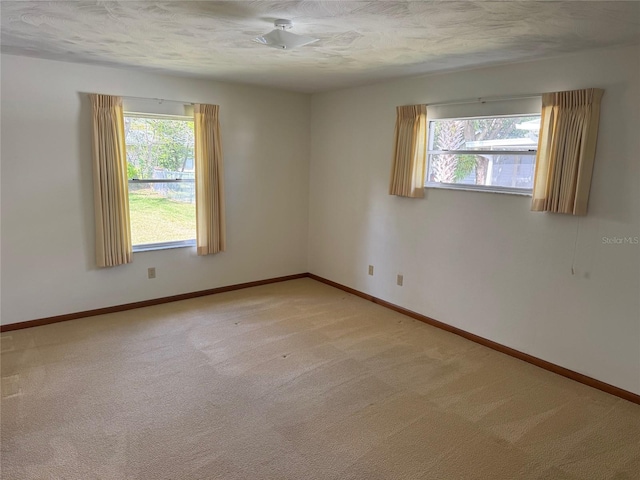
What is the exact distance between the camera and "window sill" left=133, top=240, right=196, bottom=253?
4.36 m

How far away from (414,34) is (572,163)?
1.46 m

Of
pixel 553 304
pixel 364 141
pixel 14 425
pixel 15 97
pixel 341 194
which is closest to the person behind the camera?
pixel 14 425

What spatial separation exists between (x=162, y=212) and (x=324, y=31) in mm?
2723

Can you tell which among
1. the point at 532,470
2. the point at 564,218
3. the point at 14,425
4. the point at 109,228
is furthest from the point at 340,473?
the point at 109,228

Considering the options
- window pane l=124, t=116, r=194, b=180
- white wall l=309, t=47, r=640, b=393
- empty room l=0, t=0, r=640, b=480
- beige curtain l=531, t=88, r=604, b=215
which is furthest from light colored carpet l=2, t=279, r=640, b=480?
window pane l=124, t=116, r=194, b=180

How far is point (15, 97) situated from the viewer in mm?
3498

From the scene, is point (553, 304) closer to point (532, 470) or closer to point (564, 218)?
point (564, 218)

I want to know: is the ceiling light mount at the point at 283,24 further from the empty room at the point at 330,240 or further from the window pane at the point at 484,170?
the window pane at the point at 484,170

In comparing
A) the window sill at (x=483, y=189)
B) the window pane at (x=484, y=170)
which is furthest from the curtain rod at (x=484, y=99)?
the window sill at (x=483, y=189)

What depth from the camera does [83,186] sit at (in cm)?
391

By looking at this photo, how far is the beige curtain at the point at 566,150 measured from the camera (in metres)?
2.93

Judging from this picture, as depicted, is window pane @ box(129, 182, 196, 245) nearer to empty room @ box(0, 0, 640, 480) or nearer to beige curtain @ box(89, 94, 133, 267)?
empty room @ box(0, 0, 640, 480)

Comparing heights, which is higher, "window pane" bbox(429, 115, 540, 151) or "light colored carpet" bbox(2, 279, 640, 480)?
"window pane" bbox(429, 115, 540, 151)

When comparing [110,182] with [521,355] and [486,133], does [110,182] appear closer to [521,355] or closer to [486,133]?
[486,133]
